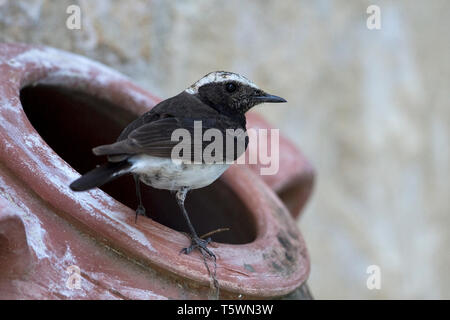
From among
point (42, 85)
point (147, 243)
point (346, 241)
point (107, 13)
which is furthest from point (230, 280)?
point (346, 241)

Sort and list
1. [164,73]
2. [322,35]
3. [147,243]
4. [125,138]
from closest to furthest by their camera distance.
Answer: [147,243] → [125,138] → [164,73] → [322,35]

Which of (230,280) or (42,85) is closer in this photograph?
(230,280)

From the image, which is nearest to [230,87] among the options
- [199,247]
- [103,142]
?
[103,142]

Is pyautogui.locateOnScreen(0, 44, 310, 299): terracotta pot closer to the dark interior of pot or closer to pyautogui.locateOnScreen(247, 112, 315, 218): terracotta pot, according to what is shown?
the dark interior of pot

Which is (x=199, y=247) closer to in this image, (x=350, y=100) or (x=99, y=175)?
(x=99, y=175)

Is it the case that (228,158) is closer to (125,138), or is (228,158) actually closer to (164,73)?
(125,138)

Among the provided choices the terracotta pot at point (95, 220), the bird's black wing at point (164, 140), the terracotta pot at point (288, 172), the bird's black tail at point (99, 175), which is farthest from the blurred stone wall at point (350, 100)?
the bird's black tail at point (99, 175)
